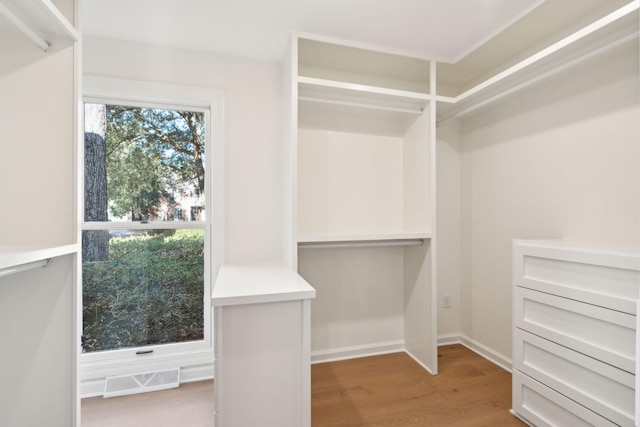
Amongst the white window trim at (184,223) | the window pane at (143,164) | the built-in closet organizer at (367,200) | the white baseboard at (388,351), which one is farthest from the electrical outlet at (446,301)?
the window pane at (143,164)

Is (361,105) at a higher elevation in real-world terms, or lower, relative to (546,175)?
higher

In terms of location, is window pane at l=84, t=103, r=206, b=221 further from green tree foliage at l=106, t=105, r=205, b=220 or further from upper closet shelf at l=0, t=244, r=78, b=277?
upper closet shelf at l=0, t=244, r=78, b=277

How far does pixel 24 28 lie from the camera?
105 centimetres

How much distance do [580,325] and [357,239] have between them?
3.96ft

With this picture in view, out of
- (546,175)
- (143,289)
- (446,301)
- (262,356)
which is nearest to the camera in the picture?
(262,356)

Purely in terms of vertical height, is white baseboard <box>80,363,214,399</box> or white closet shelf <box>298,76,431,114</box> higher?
white closet shelf <box>298,76,431,114</box>

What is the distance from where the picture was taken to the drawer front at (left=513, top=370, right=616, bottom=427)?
52.5 inches

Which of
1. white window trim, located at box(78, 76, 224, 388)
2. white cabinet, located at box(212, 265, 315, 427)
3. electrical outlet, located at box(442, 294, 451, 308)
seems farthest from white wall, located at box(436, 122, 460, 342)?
white window trim, located at box(78, 76, 224, 388)

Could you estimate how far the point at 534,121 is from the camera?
2.02 m

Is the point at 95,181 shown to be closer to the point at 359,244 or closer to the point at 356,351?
the point at 359,244

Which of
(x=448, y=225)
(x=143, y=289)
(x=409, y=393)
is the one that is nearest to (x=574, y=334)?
(x=409, y=393)

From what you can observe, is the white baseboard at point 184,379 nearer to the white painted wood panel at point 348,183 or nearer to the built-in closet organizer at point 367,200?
the built-in closet organizer at point 367,200

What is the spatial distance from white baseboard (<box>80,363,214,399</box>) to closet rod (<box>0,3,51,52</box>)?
6.34 ft

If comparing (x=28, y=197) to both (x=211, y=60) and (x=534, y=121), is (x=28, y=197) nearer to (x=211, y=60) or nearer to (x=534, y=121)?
(x=211, y=60)
